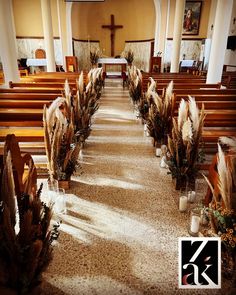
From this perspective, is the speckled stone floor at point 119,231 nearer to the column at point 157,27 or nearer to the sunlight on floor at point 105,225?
the sunlight on floor at point 105,225

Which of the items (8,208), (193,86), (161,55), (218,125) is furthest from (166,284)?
(161,55)

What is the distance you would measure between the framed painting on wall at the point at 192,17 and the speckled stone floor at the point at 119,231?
13.0 metres

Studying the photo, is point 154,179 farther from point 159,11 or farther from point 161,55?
point 159,11

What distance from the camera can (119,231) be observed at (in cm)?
243

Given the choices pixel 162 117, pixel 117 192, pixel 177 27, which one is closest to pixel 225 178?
pixel 117 192

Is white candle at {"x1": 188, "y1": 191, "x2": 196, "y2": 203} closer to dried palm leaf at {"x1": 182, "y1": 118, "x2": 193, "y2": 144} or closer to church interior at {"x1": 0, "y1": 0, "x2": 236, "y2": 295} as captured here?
church interior at {"x1": 0, "y1": 0, "x2": 236, "y2": 295}

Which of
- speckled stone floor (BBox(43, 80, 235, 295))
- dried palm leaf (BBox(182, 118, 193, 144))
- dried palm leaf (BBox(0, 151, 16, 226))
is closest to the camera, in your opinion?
dried palm leaf (BBox(0, 151, 16, 226))

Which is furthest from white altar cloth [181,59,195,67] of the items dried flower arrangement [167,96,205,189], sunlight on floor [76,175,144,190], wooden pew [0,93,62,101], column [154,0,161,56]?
sunlight on floor [76,175,144,190]

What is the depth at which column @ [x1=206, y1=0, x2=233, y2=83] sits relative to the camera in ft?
19.8

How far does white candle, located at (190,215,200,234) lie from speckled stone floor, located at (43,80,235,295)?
106mm

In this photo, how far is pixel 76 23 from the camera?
47.2 feet

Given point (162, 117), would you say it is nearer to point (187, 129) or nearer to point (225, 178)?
point (187, 129)

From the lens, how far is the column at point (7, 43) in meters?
5.67

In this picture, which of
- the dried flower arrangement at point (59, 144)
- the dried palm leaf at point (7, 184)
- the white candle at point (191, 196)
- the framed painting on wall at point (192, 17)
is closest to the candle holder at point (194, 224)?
the white candle at point (191, 196)
